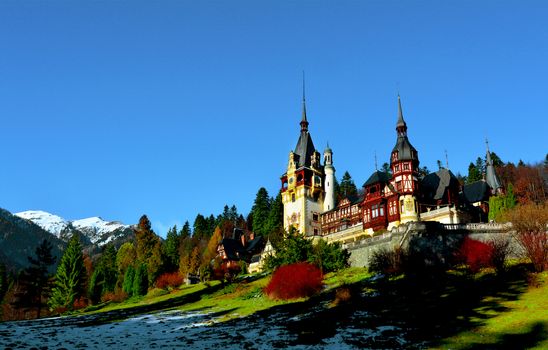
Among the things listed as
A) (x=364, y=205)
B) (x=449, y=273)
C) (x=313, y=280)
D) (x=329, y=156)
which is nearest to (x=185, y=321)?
(x=313, y=280)

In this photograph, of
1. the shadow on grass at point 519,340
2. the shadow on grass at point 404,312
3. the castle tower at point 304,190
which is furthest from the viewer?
the castle tower at point 304,190

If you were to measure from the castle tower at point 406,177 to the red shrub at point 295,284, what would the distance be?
25.1 meters

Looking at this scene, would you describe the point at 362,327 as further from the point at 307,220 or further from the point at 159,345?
the point at 307,220

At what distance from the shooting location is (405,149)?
6331cm

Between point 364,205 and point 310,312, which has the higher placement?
point 364,205

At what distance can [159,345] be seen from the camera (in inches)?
899

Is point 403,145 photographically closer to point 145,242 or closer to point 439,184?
point 439,184

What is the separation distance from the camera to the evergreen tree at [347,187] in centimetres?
10966

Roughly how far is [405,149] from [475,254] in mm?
27383

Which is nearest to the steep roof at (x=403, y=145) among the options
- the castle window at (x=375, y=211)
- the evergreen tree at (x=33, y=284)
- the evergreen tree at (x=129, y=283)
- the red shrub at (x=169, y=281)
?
the castle window at (x=375, y=211)

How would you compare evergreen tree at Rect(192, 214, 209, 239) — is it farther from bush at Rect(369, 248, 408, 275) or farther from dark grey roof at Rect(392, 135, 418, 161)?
bush at Rect(369, 248, 408, 275)

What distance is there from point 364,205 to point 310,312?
38.5 meters

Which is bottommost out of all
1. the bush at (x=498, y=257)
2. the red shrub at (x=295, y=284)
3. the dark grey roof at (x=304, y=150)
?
the red shrub at (x=295, y=284)

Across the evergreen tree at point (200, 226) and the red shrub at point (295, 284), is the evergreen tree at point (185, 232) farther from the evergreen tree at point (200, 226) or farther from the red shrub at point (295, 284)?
the red shrub at point (295, 284)
